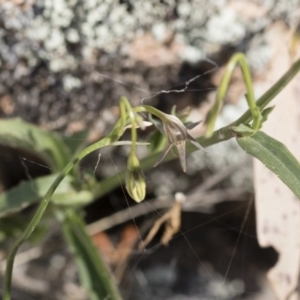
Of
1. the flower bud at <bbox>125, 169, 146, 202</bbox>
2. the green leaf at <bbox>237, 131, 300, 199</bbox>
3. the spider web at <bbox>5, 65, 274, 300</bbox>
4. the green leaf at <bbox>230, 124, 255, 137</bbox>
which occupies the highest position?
the green leaf at <bbox>230, 124, 255, 137</bbox>

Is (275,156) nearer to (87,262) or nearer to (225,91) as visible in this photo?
(225,91)

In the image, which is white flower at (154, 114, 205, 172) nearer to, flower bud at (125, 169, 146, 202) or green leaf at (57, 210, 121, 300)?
flower bud at (125, 169, 146, 202)

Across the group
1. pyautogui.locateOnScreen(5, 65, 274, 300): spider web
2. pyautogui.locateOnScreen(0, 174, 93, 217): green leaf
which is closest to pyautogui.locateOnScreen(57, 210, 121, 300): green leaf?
pyautogui.locateOnScreen(0, 174, 93, 217): green leaf

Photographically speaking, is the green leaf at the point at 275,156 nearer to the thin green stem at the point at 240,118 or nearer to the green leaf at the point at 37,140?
the thin green stem at the point at 240,118

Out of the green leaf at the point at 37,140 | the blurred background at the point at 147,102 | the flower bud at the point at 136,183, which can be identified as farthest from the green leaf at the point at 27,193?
the flower bud at the point at 136,183

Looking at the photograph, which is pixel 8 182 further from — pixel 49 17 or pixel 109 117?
pixel 49 17

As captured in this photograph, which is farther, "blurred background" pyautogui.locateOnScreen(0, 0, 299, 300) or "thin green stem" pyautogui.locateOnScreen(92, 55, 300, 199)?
"blurred background" pyautogui.locateOnScreen(0, 0, 299, 300)
